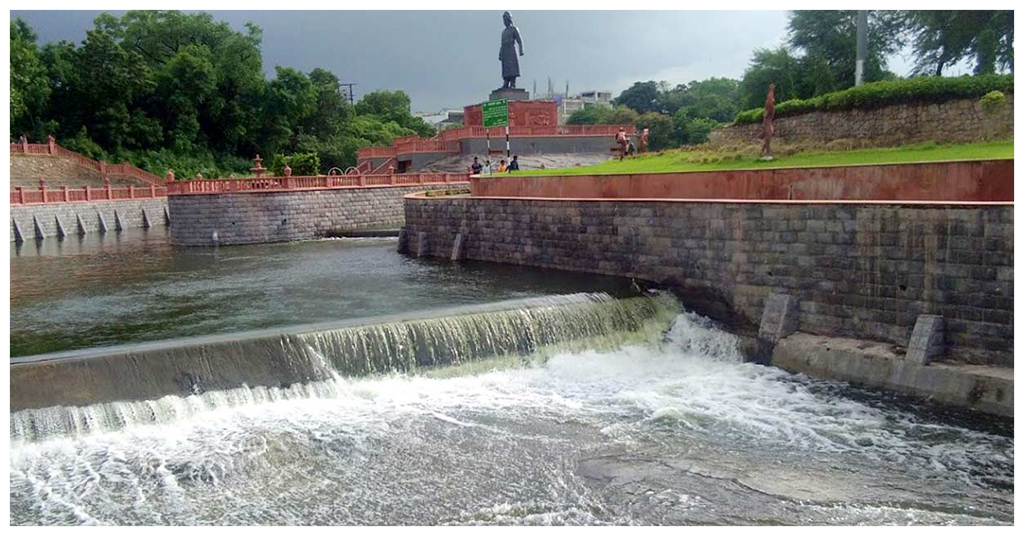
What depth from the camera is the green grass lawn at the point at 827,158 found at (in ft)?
57.0

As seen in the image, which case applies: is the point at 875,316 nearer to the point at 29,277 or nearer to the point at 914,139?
the point at 914,139

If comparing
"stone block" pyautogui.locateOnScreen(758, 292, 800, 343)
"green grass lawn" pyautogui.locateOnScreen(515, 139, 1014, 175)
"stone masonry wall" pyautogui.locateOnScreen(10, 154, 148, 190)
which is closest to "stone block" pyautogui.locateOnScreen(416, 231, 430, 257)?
"green grass lawn" pyautogui.locateOnScreen(515, 139, 1014, 175)

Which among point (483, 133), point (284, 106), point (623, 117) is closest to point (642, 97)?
point (623, 117)

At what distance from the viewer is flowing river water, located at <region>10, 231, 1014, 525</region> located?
7562mm

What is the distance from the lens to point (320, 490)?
26.1ft

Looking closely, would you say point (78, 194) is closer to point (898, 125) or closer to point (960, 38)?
point (898, 125)

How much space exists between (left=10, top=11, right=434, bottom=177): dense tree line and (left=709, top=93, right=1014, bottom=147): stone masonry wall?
104 feet

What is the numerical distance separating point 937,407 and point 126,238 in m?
28.2

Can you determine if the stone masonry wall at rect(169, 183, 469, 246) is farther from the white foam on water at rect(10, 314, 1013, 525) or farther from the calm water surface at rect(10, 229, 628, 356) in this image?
the white foam on water at rect(10, 314, 1013, 525)

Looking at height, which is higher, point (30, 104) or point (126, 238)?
point (30, 104)

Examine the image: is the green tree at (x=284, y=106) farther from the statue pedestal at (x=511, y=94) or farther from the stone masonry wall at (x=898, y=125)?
the stone masonry wall at (x=898, y=125)

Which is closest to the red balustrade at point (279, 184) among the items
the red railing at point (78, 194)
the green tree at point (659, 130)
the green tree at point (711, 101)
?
the red railing at point (78, 194)

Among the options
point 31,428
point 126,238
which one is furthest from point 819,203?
point 126,238
